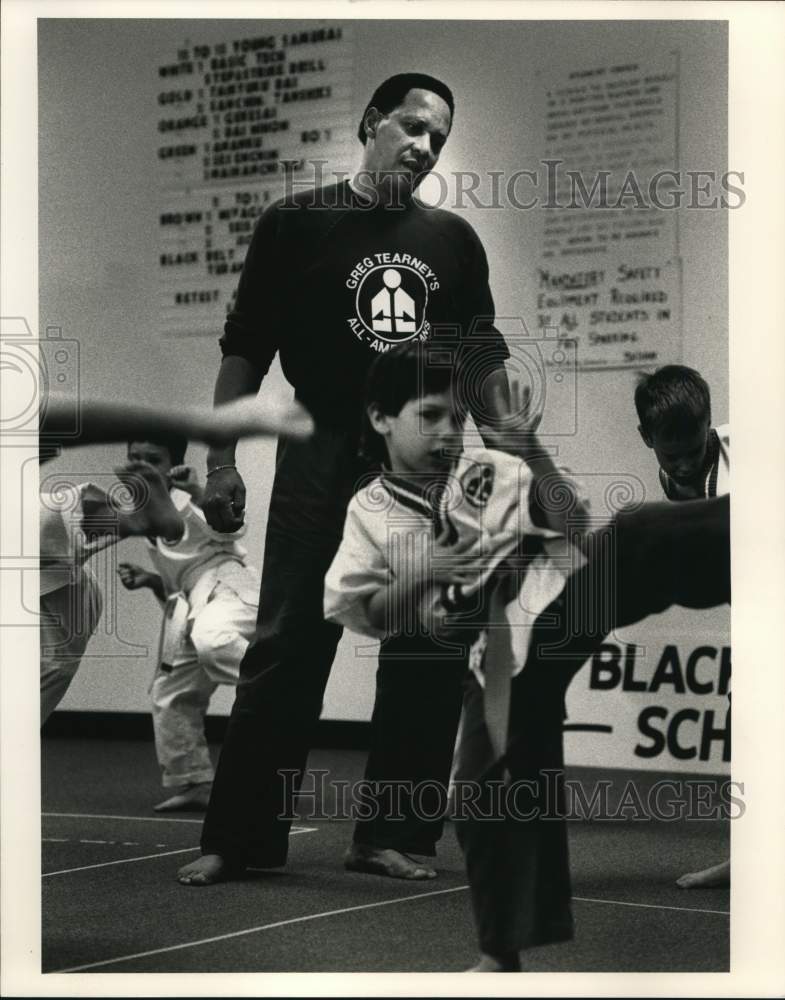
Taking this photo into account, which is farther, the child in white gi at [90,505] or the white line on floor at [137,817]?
the white line on floor at [137,817]

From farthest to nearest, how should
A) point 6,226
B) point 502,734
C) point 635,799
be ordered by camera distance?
point 635,799, point 6,226, point 502,734

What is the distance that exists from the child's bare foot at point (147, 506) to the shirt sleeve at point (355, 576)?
31 centimetres

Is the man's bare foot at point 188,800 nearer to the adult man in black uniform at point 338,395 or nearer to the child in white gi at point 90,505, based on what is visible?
the adult man in black uniform at point 338,395

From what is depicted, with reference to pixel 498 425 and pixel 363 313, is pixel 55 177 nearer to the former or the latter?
pixel 363 313

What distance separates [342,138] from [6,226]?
0.61 meters

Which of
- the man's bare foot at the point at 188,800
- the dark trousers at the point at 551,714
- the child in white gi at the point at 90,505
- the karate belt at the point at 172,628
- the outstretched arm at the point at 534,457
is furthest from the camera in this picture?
the man's bare foot at the point at 188,800

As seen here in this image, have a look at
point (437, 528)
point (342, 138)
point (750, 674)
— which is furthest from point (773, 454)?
point (342, 138)

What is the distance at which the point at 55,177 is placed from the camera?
2461 mm

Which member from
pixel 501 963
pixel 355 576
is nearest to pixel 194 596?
pixel 355 576

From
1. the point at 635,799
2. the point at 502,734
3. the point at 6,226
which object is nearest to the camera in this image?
the point at 502,734

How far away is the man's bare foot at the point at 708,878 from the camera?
8.13 ft

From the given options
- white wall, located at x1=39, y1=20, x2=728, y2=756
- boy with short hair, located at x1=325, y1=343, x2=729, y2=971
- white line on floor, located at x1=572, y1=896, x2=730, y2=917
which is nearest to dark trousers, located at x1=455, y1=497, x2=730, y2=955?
boy with short hair, located at x1=325, y1=343, x2=729, y2=971

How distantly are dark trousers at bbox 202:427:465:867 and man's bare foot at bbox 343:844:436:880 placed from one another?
18mm

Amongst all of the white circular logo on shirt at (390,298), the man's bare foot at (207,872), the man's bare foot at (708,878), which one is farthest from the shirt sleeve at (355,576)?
the man's bare foot at (708,878)
